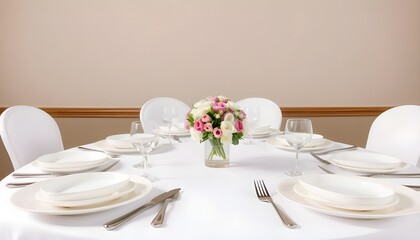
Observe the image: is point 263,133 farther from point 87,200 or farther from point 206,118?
point 87,200

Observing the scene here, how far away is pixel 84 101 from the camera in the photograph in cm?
345

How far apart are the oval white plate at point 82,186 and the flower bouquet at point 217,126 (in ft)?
1.35

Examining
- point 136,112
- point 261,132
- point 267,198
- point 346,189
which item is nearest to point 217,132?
point 267,198

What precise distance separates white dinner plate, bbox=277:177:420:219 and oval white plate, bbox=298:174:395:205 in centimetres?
3

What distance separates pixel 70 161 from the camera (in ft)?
4.91

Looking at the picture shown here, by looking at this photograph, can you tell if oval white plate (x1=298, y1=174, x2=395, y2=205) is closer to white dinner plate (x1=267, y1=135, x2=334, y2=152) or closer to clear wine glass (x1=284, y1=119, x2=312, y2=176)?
clear wine glass (x1=284, y1=119, x2=312, y2=176)

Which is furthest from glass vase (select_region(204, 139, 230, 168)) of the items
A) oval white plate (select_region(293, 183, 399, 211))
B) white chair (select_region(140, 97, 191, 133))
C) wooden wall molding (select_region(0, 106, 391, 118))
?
wooden wall molding (select_region(0, 106, 391, 118))

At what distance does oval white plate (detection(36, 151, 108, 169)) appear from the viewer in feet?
4.55

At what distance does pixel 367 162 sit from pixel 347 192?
1.41ft

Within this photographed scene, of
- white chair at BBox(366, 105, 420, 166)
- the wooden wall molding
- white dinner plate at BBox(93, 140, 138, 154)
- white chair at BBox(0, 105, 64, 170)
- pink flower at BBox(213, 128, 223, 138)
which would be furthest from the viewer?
the wooden wall molding

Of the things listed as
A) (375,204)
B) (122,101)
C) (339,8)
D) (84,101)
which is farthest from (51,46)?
(375,204)

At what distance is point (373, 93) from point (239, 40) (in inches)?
54.8

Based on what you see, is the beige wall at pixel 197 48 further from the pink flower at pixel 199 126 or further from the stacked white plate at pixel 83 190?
the stacked white plate at pixel 83 190

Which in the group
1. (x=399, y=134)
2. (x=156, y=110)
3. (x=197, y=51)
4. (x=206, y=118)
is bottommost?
(x=399, y=134)
